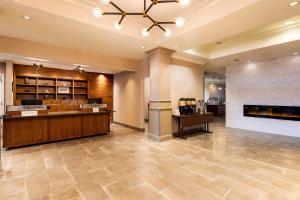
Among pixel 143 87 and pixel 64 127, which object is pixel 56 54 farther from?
pixel 143 87

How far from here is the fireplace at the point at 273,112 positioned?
5625mm

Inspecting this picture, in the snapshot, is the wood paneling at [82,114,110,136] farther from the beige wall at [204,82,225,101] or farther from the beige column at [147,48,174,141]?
the beige wall at [204,82,225,101]

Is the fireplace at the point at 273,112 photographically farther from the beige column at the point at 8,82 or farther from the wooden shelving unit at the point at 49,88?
the beige column at the point at 8,82

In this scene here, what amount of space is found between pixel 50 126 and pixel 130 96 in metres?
3.41

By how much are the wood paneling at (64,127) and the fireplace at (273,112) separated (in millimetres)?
6900

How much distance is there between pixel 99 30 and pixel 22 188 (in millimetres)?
3362

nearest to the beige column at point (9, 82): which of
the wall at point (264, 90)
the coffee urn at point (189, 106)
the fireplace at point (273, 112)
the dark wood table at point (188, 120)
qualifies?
the dark wood table at point (188, 120)

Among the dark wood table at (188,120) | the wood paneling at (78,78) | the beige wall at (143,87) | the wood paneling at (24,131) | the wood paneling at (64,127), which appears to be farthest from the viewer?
the wood paneling at (78,78)

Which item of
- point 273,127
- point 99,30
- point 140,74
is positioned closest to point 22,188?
A: point 99,30

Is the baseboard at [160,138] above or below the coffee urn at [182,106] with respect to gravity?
below

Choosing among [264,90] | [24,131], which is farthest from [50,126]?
[264,90]

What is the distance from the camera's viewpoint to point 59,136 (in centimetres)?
498

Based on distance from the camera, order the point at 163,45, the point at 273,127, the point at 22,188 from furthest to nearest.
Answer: the point at 273,127
the point at 163,45
the point at 22,188

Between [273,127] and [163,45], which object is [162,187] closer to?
[163,45]
